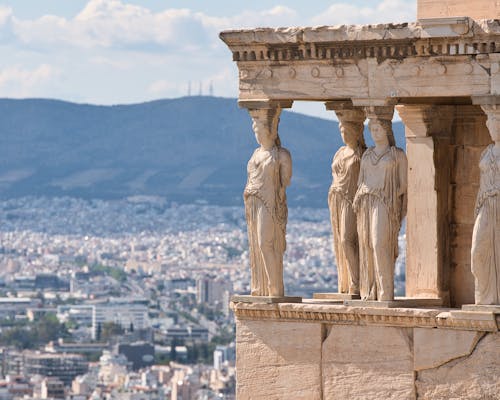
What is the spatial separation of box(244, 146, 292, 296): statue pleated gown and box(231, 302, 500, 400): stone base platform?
1.23 feet

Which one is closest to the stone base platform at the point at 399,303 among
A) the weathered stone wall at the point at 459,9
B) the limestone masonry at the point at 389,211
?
the limestone masonry at the point at 389,211

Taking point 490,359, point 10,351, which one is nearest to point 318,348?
point 490,359

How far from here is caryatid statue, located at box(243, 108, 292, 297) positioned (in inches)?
680

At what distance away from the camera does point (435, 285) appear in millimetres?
17938

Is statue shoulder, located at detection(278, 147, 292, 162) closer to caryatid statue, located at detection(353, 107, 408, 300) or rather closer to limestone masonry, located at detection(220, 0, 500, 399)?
limestone masonry, located at detection(220, 0, 500, 399)

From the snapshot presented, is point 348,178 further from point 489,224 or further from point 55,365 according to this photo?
point 55,365

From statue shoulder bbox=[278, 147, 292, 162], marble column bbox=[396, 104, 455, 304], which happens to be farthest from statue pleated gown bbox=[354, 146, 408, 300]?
marble column bbox=[396, 104, 455, 304]

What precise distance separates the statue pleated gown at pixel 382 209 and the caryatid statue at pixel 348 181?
26.4 inches

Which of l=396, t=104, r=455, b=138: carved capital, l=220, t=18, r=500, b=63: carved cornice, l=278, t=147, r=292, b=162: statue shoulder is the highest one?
l=220, t=18, r=500, b=63: carved cornice

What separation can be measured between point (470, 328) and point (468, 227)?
1.75 m

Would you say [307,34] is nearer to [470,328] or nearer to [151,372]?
[470,328]

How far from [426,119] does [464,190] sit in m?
0.60

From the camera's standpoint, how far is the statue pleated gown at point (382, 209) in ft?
55.2

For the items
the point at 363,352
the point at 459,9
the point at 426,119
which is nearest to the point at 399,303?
the point at 363,352
